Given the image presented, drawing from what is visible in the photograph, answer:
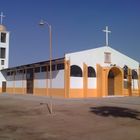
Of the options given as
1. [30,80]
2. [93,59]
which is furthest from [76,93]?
[30,80]

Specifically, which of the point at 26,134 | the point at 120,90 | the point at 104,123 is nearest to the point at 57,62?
the point at 120,90

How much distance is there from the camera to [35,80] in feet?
133

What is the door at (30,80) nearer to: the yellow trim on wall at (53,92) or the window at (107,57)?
the yellow trim on wall at (53,92)

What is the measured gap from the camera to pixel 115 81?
1518 inches

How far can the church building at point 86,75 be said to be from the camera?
3394cm

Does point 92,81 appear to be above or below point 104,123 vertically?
above

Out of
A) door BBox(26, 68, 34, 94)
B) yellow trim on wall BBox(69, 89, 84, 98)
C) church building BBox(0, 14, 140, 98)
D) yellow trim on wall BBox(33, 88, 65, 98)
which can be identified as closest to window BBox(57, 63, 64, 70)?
church building BBox(0, 14, 140, 98)

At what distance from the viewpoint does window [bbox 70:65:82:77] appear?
34.0 m

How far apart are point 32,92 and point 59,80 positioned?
28.8ft

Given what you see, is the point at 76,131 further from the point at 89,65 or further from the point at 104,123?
the point at 89,65

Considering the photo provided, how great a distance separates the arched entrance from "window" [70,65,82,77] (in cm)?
478

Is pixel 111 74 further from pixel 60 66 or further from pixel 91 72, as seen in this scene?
pixel 60 66

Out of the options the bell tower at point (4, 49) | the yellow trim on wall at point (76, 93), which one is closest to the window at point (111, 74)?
the yellow trim on wall at point (76, 93)

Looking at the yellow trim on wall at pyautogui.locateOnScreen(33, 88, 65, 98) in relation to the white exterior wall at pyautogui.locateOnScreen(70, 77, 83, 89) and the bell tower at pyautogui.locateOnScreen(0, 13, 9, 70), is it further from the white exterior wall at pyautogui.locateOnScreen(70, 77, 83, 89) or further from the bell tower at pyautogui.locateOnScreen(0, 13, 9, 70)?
the bell tower at pyautogui.locateOnScreen(0, 13, 9, 70)
